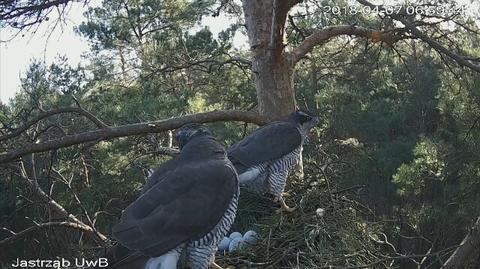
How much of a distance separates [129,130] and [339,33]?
8.01ft

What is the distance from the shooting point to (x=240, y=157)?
5.29 m

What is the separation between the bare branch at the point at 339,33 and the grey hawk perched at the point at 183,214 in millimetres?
2596

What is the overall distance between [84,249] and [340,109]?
11304mm

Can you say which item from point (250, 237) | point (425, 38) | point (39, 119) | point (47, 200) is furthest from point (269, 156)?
point (47, 200)

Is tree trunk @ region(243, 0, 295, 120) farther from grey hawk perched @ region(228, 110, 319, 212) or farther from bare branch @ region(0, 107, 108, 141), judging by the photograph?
bare branch @ region(0, 107, 108, 141)

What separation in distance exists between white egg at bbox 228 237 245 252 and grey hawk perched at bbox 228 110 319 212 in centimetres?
61

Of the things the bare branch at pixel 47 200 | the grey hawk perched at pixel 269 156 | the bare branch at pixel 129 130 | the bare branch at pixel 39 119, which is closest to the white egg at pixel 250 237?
the grey hawk perched at pixel 269 156

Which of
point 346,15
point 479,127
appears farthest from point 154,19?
point 479,127

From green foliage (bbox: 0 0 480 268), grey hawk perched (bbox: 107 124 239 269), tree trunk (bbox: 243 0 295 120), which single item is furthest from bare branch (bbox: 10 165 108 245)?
tree trunk (bbox: 243 0 295 120)

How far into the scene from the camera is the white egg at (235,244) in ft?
15.2

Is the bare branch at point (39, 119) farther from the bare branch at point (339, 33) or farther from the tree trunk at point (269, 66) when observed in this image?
the bare branch at point (339, 33)

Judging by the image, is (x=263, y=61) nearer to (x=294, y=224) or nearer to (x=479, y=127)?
(x=294, y=224)

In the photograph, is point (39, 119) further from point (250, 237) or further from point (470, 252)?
point (470, 252)

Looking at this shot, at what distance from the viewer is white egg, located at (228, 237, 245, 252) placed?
465cm
